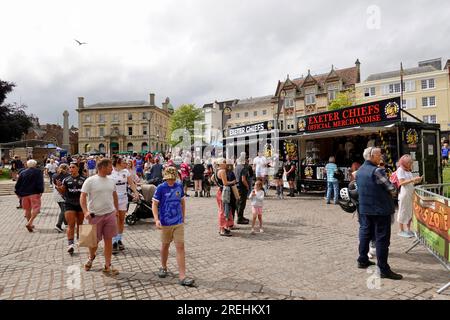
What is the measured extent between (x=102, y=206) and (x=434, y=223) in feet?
16.7

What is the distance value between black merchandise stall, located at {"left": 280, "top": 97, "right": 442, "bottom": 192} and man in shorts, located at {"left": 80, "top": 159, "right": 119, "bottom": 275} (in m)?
8.87

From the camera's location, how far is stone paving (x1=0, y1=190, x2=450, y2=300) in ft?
13.8

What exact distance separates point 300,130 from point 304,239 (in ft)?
32.1

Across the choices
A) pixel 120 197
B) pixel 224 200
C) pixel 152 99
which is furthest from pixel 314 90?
pixel 120 197

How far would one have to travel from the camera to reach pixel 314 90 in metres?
55.1

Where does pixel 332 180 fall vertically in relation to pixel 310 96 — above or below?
below

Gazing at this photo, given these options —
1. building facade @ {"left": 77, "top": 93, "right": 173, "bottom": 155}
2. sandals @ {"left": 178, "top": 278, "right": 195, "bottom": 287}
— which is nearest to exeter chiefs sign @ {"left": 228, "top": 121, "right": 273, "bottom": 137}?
sandals @ {"left": 178, "top": 278, "right": 195, "bottom": 287}

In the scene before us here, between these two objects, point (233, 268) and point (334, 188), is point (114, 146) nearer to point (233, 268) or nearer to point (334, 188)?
point (334, 188)

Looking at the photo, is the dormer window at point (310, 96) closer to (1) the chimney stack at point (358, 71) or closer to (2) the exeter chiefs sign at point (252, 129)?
(1) the chimney stack at point (358, 71)

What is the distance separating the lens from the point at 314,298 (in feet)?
13.0

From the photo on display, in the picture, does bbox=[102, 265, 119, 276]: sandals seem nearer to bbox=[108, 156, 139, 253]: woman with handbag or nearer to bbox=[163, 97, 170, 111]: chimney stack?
bbox=[108, 156, 139, 253]: woman with handbag

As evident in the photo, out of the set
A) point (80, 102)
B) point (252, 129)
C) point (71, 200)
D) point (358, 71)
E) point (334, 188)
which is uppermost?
point (80, 102)
